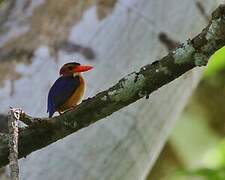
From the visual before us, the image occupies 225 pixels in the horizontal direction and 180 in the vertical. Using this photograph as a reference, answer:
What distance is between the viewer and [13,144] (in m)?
0.94

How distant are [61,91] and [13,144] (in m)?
0.22

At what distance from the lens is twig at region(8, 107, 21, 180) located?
0.85 metres

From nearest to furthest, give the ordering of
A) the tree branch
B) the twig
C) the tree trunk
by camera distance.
Result: the twig
the tree branch
the tree trunk

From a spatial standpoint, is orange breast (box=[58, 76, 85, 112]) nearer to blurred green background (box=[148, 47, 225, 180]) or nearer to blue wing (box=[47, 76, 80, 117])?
blue wing (box=[47, 76, 80, 117])

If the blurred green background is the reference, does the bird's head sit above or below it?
below

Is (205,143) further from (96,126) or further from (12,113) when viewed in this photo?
(12,113)

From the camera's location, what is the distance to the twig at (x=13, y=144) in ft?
2.80

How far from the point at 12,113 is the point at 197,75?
3.18 feet

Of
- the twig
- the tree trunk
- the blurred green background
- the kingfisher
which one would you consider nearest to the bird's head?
the kingfisher

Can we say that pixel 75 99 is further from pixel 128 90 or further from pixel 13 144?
pixel 13 144

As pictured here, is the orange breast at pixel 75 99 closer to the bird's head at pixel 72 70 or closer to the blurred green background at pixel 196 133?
the bird's head at pixel 72 70

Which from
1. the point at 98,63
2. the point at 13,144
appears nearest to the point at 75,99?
the point at 13,144

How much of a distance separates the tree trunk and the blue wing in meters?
0.48

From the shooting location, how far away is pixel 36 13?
1.92m
